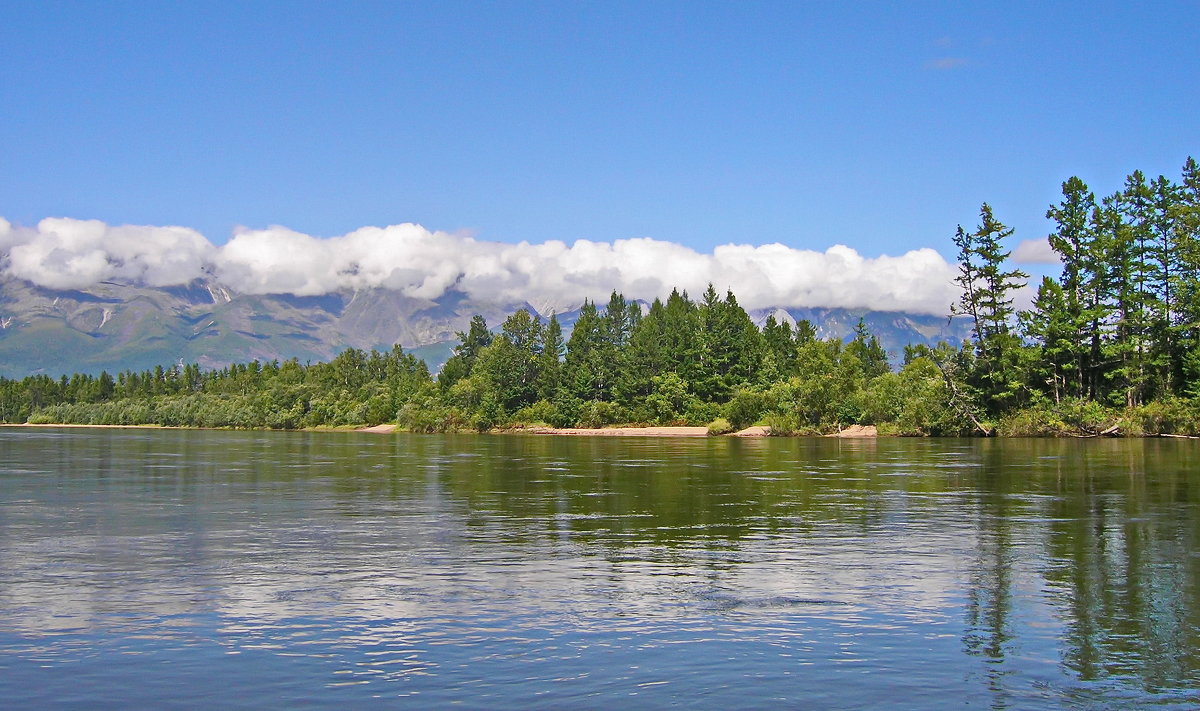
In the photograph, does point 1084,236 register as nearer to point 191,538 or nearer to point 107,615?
point 191,538

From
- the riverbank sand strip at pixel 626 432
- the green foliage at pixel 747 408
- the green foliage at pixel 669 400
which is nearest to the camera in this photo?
the green foliage at pixel 747 408

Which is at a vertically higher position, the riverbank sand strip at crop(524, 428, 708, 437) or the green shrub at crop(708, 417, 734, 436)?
the green shrub at crop(708, 417, 734, 436)

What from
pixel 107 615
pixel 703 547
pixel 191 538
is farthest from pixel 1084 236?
pixel 107 615

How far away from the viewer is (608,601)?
2022 centimetres

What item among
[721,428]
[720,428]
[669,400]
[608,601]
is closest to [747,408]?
[721,428]

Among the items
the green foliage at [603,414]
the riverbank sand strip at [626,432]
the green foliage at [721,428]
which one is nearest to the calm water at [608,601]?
the green foliage at [721,428]

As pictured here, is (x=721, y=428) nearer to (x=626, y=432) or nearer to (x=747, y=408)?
(x=747, y=408)

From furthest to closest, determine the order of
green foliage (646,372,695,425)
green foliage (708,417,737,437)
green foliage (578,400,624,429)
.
A: green foliage (578,400,624,429) → green foliage (646,372,695,425) → green foliage (708,417,737,437)

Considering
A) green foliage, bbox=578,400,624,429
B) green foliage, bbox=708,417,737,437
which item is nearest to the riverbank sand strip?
green foliage, bbox=708,417,737,437

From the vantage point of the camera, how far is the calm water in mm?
14391

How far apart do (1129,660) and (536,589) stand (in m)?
11.2

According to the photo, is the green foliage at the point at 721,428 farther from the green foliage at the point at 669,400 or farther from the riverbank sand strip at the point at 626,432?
the green foliage at the point at 669,400

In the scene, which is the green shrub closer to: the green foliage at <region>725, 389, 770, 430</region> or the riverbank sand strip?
the green foliage at <region>725, 389, 770, 430</region>

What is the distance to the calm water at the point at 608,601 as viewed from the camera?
1439 cm
